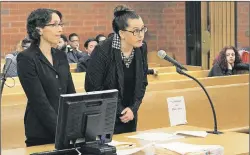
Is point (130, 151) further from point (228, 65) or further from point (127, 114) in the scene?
point (228, 65)

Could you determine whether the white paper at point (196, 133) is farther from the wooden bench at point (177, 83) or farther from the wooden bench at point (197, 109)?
the wooden bench at point (177, 83)

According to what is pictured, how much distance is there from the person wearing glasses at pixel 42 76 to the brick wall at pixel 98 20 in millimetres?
5891

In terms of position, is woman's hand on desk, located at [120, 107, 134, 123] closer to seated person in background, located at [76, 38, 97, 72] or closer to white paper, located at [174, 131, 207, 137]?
white paper, located at [174, 131, 207, 137]

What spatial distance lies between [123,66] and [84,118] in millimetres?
991

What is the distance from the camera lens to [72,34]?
935 cm

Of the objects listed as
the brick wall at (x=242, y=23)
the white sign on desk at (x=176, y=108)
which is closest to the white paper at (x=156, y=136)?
Result: the white sign on desk at (x=176, y=108)

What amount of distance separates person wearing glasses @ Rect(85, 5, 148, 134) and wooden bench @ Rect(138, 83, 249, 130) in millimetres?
1487

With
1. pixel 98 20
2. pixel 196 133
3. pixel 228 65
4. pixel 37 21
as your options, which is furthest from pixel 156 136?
pixel 98 20

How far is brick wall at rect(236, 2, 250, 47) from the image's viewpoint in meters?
8.88

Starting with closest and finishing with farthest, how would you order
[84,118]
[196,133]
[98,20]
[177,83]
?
1. [84,118]
2. [196,133]
3. [177,83]
4. [98,20]

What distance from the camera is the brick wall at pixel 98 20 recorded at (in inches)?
364

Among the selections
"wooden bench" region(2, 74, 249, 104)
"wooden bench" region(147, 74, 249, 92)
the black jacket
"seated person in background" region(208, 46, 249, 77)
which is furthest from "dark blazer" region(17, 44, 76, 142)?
the black jacket

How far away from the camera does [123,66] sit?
3.65 metres

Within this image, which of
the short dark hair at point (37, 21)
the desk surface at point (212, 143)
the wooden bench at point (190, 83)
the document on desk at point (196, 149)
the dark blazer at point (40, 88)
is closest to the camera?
the document on desk at point (196, 149)
